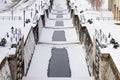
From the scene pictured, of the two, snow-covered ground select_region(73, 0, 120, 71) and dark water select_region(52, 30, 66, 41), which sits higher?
snow-covered ground select_region(73, 0, 120, 71)

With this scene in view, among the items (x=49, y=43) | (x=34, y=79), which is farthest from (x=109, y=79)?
(x=49, y=43)

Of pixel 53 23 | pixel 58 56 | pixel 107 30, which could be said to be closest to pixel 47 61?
pixel 58 56

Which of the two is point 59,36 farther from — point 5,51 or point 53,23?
point 5,51

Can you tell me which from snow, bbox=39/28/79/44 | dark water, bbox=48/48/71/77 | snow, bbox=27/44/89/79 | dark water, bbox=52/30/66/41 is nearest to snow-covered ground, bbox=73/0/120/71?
snow, bbox=27/44/89/79

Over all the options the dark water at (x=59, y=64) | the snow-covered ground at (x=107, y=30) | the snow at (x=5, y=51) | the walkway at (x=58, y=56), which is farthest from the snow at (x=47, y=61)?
the snow at (x=5, y=51)

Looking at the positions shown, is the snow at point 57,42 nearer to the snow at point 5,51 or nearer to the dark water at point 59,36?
the dark water at point 59,36

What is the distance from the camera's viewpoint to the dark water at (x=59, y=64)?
119 feet

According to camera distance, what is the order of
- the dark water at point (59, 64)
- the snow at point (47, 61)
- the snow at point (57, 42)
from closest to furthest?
the snow at point (47, 61)
the dark water at point (59, 64)
the snow at point (57, 42)

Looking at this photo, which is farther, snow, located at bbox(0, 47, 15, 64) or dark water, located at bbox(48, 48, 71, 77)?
dark water, located at bbox(48, 48, 71, 77)

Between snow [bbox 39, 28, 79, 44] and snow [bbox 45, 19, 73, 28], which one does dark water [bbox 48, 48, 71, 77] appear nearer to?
snow [bbox 39, 28, 79, 44]

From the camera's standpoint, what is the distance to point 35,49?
4422 cm

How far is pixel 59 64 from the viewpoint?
39656mm

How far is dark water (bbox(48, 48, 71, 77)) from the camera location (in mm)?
36219

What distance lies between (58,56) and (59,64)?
344cm
